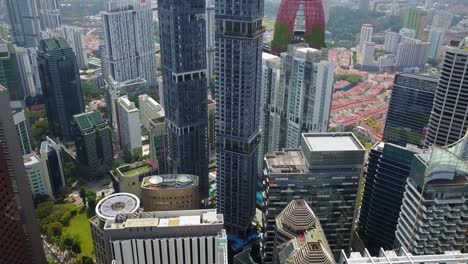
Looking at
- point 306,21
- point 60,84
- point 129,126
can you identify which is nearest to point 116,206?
→ point 129,126

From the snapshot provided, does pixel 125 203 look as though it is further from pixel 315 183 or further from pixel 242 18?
pixel 242 18

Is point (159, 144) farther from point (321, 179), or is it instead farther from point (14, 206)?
point (321, 179)

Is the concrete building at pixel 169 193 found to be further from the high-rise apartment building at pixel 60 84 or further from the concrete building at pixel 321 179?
the high-rise apartment building at pixel 60 84

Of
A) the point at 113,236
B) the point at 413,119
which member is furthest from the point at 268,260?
the point at 413,119

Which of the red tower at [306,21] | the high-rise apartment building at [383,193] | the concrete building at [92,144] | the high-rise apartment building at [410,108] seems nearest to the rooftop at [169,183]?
the high-rise apartment building at [383,193]

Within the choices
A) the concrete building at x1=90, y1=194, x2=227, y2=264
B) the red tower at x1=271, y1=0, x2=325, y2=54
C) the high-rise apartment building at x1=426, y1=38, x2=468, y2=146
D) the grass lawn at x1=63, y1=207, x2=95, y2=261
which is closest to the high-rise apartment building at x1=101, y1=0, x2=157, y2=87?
the red tower at x1=271, y1=0, x2=325, y2=54
